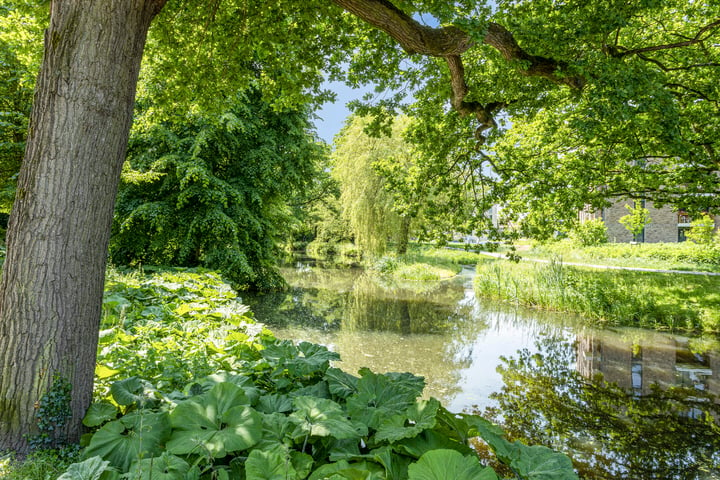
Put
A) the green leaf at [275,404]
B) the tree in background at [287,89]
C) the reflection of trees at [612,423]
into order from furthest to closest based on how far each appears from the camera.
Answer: the reflection of trees at [612,423], the tree in background at [287,89], the green leaf at [275,404]

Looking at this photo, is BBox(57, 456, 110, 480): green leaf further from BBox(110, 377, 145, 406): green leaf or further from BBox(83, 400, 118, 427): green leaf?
BBox(83, 400, 118, 427): green leaf

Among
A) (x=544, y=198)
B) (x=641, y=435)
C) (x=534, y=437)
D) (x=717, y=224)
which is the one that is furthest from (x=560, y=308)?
(x=717, y=224)

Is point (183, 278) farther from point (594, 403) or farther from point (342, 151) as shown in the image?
point (342, 151)

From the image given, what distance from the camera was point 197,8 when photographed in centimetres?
415

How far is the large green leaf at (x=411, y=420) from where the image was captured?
151 centimetres

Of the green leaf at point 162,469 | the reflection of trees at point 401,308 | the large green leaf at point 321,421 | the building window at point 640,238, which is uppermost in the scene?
the building window at point 640,238

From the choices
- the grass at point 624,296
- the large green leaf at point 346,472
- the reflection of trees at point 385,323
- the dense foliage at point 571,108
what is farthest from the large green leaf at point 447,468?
the grass at point 624,296

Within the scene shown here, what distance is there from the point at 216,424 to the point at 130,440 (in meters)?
0.41

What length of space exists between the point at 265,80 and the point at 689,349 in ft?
30.1

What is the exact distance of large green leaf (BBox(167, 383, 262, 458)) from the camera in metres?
1.46

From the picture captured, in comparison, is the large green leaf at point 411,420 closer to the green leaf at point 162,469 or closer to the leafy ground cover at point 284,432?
the leafy ground cover at point 284,432

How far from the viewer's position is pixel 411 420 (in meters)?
1.68

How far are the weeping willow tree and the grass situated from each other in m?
7.03

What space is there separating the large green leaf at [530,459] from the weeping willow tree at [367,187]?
15.9 meters
